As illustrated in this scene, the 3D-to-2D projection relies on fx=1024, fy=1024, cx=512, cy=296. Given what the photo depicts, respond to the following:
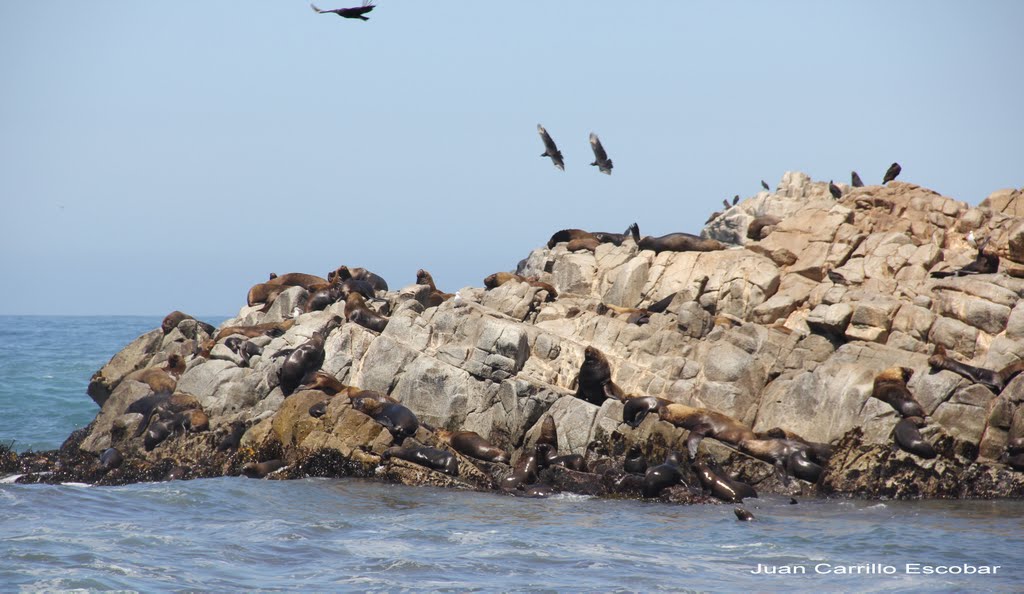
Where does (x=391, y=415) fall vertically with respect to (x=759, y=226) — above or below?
below

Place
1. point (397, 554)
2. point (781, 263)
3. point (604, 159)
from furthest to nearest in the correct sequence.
Answer: point (781, 263), point (604, 159), point (397, 554)

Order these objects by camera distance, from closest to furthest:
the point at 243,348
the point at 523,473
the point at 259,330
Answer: the point at 523,473, the point at 243,348, the point at 259,330

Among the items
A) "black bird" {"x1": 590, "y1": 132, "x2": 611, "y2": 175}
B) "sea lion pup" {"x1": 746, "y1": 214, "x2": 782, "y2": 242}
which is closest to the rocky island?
"sea lion pup" {"x1": 746, "y1": 214, "x2": 782, "y2": 242}

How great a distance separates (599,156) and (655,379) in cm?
648

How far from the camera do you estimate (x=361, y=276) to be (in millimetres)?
32156

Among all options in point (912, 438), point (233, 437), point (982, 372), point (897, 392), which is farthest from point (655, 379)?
point (233, 437)

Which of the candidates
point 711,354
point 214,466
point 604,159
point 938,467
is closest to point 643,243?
point 711,354

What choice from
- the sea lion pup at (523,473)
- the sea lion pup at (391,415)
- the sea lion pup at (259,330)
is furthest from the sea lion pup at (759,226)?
the sea lion pup at (259,330)

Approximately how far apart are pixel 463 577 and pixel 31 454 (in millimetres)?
15343

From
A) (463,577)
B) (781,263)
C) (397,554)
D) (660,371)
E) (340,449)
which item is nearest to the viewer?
(463,577)

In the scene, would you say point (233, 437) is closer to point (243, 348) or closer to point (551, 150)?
point (243, 348)

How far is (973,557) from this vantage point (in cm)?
1619

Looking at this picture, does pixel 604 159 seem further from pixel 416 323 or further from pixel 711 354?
pixel 416 323

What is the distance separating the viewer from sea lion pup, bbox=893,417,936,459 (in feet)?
67.3
